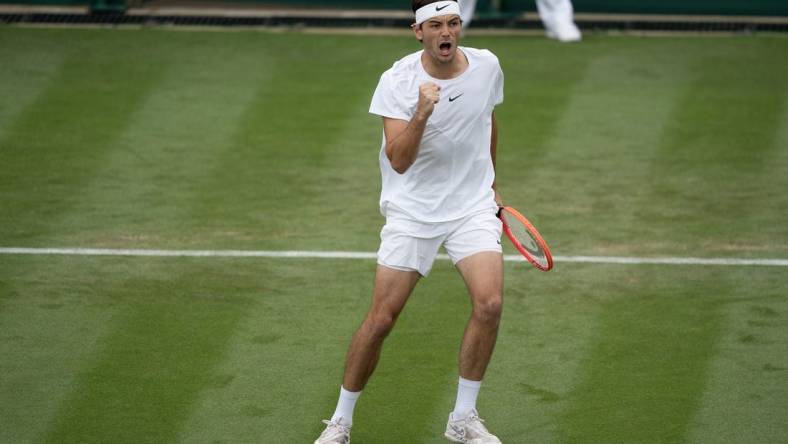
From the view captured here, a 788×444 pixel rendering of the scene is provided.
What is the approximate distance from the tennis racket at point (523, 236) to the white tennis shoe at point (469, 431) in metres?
0.78

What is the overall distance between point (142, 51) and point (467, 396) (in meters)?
7.80

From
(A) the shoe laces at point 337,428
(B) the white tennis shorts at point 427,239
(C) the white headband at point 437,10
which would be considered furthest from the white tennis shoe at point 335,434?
(C) the white headband at point 437,10

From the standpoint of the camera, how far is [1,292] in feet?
27.0

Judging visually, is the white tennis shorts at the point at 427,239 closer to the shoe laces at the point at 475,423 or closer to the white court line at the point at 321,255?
the shoe laces at the point at 475,423

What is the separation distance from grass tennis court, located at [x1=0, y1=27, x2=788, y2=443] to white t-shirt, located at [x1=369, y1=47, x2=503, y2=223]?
1.07 meters

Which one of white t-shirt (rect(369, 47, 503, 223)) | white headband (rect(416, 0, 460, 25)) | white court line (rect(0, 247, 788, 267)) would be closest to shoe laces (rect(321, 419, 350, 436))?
white t-shirt (rect(369, 47, 503, 223))

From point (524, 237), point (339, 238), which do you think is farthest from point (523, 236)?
point (339, 238)

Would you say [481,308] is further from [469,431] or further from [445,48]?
[445,48]

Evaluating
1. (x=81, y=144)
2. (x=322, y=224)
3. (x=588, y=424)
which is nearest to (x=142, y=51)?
(x=81, y=144)

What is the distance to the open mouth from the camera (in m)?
6.13

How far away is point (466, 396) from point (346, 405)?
0.55m

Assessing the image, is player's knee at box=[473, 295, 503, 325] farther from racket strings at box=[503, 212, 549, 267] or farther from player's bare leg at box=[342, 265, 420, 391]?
racket strings at box=[503, 212, 549, 267]

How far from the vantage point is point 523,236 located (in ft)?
22.0

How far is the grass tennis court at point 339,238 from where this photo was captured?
679 centimetres
